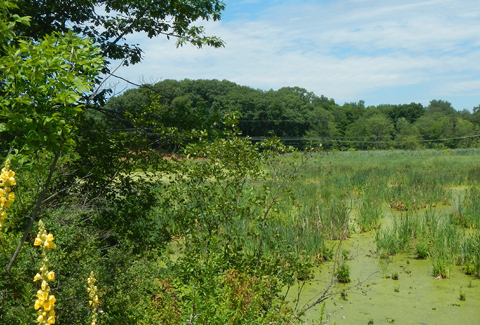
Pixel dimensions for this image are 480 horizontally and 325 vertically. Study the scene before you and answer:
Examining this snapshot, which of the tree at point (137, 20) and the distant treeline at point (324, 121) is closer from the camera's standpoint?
the tree at point (137, 20)

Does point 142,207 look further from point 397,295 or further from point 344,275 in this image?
point 397,295

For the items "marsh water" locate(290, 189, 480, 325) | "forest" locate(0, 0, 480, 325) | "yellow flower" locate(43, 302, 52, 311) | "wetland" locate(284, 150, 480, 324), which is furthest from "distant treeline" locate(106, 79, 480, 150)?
"yellow flower" locate(43, 302, 52, 311)

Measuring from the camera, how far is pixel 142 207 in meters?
5.84

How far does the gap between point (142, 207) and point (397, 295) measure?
3601 mm

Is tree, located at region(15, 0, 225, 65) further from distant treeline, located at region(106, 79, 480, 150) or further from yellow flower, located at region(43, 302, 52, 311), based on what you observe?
distant treeline, located at region(106, 79, 480, 150)

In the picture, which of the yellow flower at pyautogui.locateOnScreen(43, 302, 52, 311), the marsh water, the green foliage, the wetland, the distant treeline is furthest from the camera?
the distant treeline

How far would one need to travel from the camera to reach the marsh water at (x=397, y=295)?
512 cm

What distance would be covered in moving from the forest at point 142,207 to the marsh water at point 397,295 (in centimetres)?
8

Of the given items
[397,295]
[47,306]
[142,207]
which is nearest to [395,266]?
[397,295]

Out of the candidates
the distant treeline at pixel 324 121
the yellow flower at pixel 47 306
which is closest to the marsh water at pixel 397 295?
the yellow flower at pixel 47 306

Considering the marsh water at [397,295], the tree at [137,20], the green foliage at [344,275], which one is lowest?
the marsh water at [397,295]

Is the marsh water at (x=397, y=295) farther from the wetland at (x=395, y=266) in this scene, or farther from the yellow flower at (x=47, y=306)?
the yellow flower at (x=47, y=306)

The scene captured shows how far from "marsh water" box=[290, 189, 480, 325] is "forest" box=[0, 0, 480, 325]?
8 centimetres

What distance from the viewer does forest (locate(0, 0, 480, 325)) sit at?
118 inches
